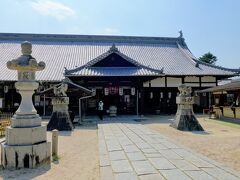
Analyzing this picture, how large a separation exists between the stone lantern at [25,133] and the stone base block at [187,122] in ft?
29.4

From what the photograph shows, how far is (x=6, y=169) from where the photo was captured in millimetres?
6969

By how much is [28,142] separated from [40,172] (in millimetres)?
911

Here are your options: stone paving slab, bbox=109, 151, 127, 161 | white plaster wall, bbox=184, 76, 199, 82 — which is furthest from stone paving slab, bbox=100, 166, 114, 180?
white plaster wall, bbox=184, 76, 199, 82

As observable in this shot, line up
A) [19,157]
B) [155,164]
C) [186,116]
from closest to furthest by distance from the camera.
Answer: [155,164]
[19,157]
[186,116]

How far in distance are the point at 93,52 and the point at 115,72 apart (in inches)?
317

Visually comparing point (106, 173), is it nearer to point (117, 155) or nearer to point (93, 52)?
point (117, 155)

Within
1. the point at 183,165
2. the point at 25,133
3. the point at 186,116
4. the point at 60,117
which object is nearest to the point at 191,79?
the point at 186,116

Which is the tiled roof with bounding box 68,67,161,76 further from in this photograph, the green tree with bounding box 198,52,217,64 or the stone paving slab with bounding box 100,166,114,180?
the green tree with bounding box 198,52,217,64

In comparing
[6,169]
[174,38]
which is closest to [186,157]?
[6,169]

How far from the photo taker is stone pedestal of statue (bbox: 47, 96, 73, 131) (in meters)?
14.8

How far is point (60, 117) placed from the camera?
15.0 metres

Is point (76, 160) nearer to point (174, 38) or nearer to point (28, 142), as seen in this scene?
point (28, 142)

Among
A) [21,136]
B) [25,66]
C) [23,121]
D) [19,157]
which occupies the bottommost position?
[19,157]

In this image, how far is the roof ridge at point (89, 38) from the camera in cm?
3156
